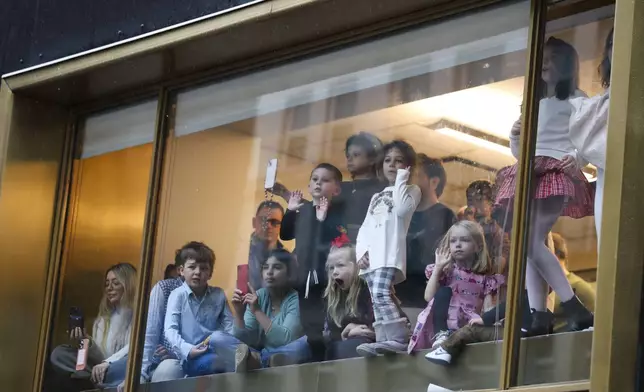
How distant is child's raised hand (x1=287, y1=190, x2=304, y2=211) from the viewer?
25.7 ft

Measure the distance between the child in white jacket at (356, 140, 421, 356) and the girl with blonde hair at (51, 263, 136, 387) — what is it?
6.47 feet

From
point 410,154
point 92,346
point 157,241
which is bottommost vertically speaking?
point 92,346

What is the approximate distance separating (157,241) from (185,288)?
0.45 meters

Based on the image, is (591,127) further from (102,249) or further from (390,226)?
(102,249)

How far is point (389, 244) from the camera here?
732 centimetres

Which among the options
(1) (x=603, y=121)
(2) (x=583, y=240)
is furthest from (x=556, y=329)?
(1) (x=603, y=121)

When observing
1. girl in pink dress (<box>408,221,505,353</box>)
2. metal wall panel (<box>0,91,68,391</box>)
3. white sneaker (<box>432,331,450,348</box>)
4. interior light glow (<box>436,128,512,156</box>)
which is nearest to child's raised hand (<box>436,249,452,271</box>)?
girl in pink dress (<box>408,221,505,353</box>)

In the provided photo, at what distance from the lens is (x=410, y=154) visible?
7402 millimetres

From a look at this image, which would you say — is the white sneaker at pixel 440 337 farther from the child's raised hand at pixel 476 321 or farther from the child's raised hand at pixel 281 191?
the child's raised hand at pixel 281 191

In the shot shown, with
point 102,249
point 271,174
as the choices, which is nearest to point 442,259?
point 271,174

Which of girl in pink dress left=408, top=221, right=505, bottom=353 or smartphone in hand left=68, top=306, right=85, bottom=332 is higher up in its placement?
girl in pink dress left=408, top=221, right=505, bottom=353

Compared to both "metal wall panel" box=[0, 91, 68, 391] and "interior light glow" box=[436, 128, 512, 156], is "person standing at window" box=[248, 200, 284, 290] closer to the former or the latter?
"interior light glow" box=[436, 128, 512, 156]

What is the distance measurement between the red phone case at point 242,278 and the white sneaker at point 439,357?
4.81ft

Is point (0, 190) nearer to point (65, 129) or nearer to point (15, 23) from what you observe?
point (65, 129)
